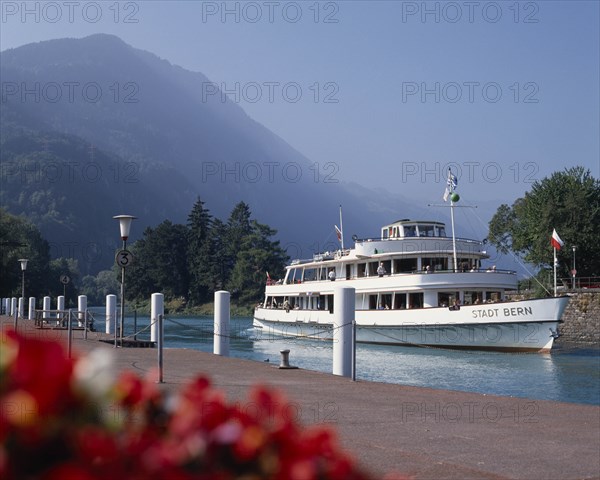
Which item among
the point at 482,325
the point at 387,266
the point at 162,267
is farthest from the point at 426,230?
the point at 162,267

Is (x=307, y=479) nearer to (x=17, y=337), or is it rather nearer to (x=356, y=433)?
(x=17, y=337)

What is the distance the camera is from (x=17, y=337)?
133 cm

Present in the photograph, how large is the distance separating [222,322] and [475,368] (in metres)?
12.7

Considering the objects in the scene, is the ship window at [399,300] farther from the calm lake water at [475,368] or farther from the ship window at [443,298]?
the calm lake water at [475,368]

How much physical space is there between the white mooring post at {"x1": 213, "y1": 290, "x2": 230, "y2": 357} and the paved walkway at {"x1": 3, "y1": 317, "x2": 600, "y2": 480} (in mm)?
4398

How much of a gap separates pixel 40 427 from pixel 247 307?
103m

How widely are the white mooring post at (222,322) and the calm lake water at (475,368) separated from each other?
601 millimetres

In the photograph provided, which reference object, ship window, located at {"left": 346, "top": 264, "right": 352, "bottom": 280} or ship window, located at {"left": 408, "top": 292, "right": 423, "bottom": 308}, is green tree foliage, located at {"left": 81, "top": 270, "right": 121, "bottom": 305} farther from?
ship window, located at {"left": 408, "top": 292, "right": 423, "bottom": 308}

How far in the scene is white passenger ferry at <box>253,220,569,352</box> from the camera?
1309 inches

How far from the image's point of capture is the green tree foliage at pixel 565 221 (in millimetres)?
57719

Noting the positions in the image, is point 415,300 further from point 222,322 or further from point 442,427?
point 442,427

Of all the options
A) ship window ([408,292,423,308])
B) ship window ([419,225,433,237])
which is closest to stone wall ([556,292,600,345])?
ship window ([419,225,433,237])

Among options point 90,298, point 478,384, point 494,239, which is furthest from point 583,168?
point 90,298

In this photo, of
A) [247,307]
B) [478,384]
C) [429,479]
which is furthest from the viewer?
[247,307]
